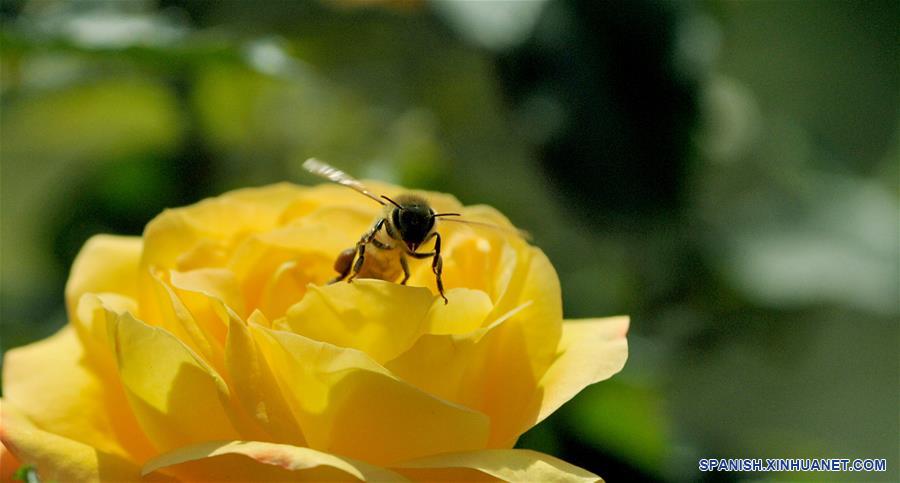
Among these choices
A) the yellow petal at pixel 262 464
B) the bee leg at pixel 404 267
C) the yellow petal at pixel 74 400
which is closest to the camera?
the yellow petal at pixel 262 464

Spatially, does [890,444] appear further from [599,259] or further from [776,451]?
[599,259]

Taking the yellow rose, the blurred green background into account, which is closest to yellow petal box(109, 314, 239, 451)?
the yellow rose

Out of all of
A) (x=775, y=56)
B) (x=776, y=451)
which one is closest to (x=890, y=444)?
(x=776, y=451)

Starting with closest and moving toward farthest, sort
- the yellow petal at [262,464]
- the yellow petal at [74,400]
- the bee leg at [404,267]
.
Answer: the yellow petal at [262,464] → the yellow petal at [74,400] → the bee leg at [404,267]

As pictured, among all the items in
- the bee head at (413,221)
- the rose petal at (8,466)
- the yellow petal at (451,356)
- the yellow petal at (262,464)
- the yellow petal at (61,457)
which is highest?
the bee head at (413,221)

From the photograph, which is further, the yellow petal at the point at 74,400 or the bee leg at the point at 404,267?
the bee leg at the point at 404,267

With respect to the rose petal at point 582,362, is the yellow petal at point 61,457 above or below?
Answer: below

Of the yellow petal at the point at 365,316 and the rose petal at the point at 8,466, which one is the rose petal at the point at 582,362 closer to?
the yellow petal at the point at 365,316

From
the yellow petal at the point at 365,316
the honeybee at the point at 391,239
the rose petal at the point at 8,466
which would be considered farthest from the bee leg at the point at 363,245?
the rose petal at the point at 8,466
